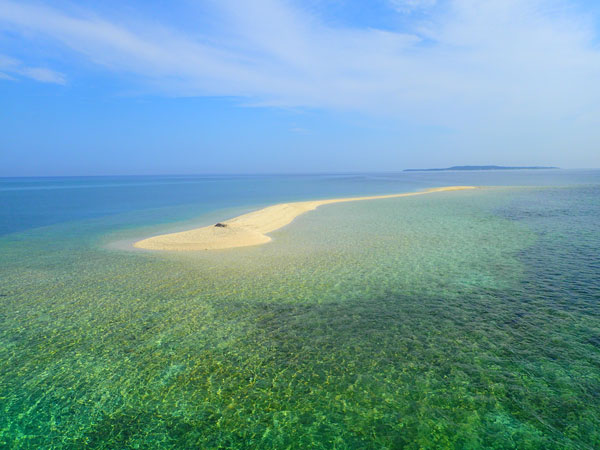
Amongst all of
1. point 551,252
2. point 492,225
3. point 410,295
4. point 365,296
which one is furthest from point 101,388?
point 492,225

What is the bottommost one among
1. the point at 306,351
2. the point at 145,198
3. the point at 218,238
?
the point at 145,198

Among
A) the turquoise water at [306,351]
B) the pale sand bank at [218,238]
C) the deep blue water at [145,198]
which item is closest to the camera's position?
the turquoise water at [306,351]

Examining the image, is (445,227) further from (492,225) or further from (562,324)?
(562,324)

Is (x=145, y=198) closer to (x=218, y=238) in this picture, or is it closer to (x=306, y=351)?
(x=218, y=238)

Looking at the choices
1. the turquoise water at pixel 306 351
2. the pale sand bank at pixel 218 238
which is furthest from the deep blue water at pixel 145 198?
the turquoise water at pixel 306 351

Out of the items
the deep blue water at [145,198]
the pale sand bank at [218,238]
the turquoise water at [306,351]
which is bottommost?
the deep blue water at [145,198]

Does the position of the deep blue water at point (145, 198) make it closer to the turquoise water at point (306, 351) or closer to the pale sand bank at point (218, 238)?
the pale sand bank at point (218, 238)

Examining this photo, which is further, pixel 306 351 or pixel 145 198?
pixel 145 198

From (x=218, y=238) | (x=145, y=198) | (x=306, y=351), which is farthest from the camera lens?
(x=145, y=198)

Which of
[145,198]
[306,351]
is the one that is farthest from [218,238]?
[145,198]
